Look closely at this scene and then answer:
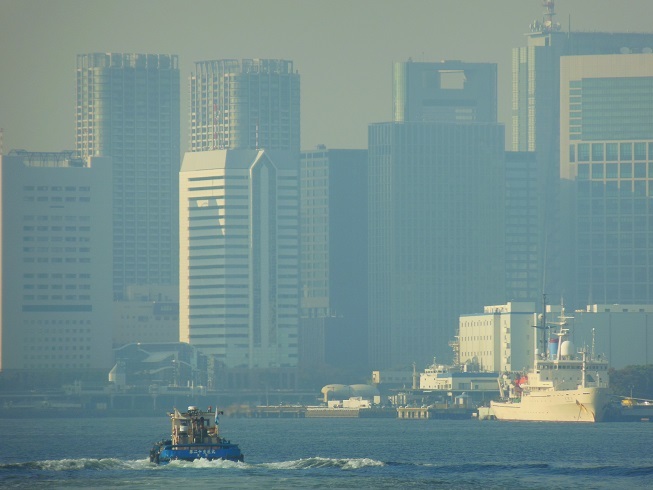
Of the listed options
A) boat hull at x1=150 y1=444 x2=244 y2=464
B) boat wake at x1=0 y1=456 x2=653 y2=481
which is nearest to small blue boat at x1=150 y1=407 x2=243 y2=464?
boat hull at x1=150 y1=444 x2=244 y2=464

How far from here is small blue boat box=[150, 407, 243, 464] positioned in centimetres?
16038

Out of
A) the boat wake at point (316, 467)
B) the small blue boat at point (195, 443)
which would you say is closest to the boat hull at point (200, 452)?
the small blue boat at point (195, 443)

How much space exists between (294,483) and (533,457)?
40604 mm

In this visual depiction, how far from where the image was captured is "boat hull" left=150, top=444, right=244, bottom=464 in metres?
160

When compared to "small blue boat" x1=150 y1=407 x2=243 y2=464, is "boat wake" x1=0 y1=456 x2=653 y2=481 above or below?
below

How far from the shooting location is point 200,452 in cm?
16025

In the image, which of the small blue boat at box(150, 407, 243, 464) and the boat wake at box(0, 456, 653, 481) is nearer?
the small blue boat at box(150, 407, 243, 464)

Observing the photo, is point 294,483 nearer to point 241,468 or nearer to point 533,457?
point 241,468

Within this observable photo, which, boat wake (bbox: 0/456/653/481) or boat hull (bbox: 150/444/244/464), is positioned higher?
boat hull (bbox: 150/444/244/464)

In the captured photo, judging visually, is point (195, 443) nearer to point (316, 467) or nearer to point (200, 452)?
point (200, 452)

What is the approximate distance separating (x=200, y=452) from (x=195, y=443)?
0.85 m

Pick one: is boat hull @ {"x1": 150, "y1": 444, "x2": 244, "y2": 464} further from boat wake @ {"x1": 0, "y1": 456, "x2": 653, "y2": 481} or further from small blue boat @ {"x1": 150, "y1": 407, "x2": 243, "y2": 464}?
boat wake @ {"x1": 0, "y1": 456, "x2": 653, "y2": 481}

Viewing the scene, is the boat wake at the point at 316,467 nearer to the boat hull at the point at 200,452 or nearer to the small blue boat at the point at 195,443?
the boat hull at the point at 200,452

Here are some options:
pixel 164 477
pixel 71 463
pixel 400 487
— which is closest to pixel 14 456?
pixel 71 463
